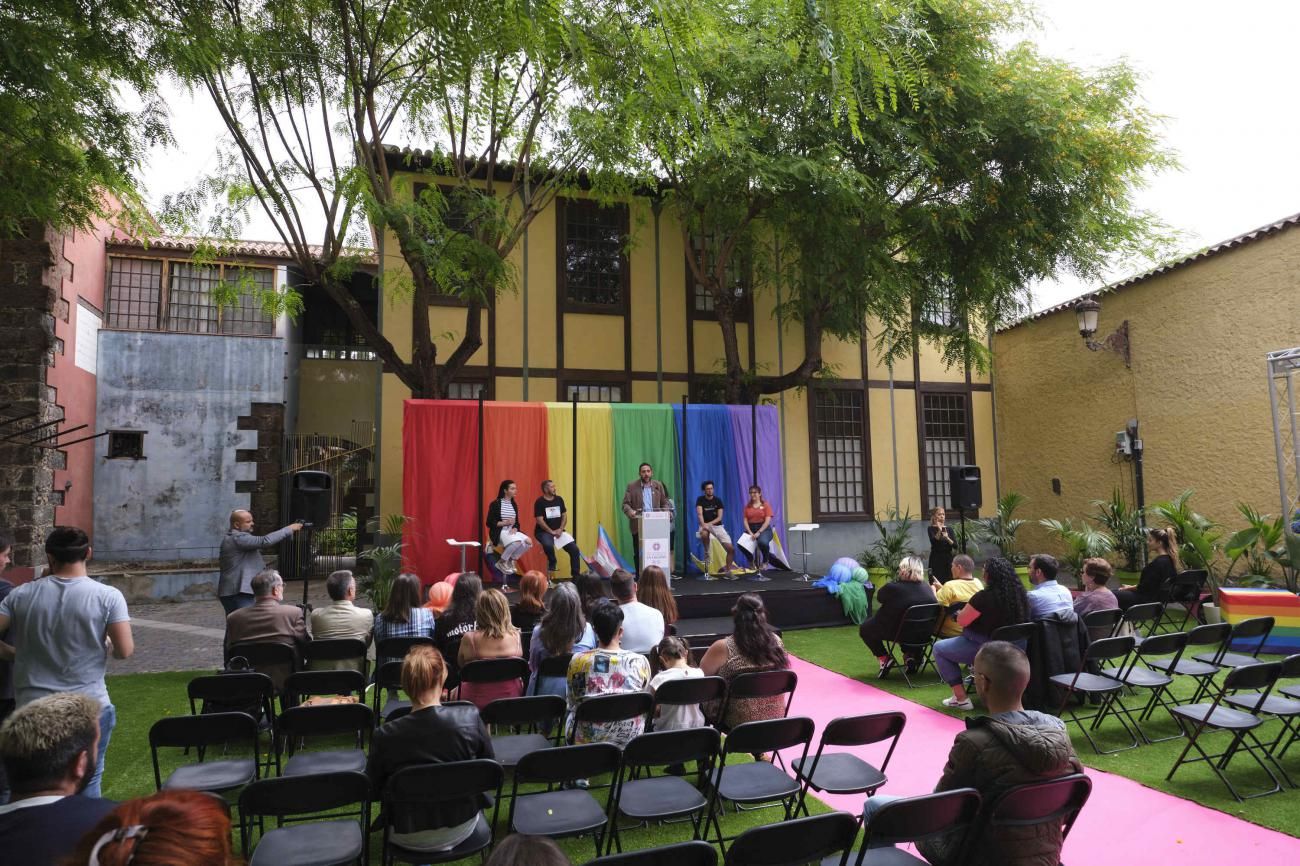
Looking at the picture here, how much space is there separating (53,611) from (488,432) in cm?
741

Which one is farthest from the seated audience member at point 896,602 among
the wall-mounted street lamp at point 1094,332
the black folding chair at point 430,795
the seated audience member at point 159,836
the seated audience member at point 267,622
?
the wall-mounted street lamp at point 1094,332

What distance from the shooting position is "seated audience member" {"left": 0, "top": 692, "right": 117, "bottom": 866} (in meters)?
1.96

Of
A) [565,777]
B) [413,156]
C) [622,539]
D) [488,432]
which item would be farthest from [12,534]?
[565,777]

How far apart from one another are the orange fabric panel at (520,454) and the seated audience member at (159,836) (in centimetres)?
927

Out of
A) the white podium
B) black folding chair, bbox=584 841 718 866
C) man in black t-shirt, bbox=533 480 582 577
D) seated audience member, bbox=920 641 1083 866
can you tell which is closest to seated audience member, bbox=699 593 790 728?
seated audience member, bbox=920 641 1083 866


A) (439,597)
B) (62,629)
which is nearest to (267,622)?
(439,597)

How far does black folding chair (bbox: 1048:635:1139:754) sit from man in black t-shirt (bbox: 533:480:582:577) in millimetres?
6172

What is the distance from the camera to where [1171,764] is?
460 centimetres

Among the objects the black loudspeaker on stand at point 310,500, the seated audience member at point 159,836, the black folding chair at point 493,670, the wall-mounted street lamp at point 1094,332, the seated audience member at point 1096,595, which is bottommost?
the black folding chair at point 493,670

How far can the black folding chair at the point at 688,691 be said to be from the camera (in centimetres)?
391

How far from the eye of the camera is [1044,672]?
5492 mm

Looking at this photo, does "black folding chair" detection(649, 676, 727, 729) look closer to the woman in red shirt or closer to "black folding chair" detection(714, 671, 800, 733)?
"black folding chair" detection(714, 671, 800, 733)

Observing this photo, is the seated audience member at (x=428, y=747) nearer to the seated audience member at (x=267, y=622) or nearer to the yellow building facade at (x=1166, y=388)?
the seated audience member at (x=267, y=622)

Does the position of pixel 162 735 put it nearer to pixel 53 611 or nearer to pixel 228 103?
pixel 53 611
